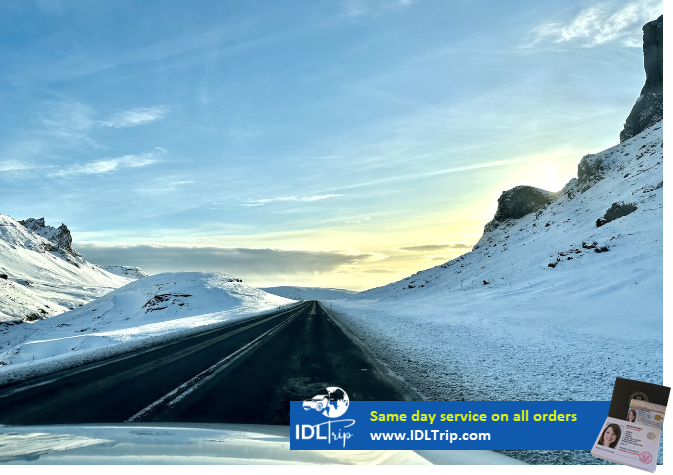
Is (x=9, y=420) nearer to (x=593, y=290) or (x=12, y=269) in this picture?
(x=593, y=290)

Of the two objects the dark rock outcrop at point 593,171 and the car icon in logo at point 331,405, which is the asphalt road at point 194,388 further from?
the dark rock outcrop at point 593,171

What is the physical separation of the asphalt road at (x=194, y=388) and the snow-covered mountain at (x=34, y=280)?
4913 cm

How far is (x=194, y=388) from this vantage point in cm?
672

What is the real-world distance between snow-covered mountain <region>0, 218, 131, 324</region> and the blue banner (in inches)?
2214

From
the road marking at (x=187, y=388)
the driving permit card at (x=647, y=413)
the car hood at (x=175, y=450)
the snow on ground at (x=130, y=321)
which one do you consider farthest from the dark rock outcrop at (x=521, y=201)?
the car hood at (x=175, y=450)

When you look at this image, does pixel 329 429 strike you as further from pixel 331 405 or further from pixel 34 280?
pixel 34 280

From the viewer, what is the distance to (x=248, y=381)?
24.2 ft

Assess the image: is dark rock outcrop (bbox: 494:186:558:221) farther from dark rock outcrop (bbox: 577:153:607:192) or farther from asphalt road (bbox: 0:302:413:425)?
asphalt road (bbox: 0:302:413:425)

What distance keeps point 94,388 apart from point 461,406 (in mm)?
6824

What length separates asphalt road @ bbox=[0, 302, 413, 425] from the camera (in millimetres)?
5199
